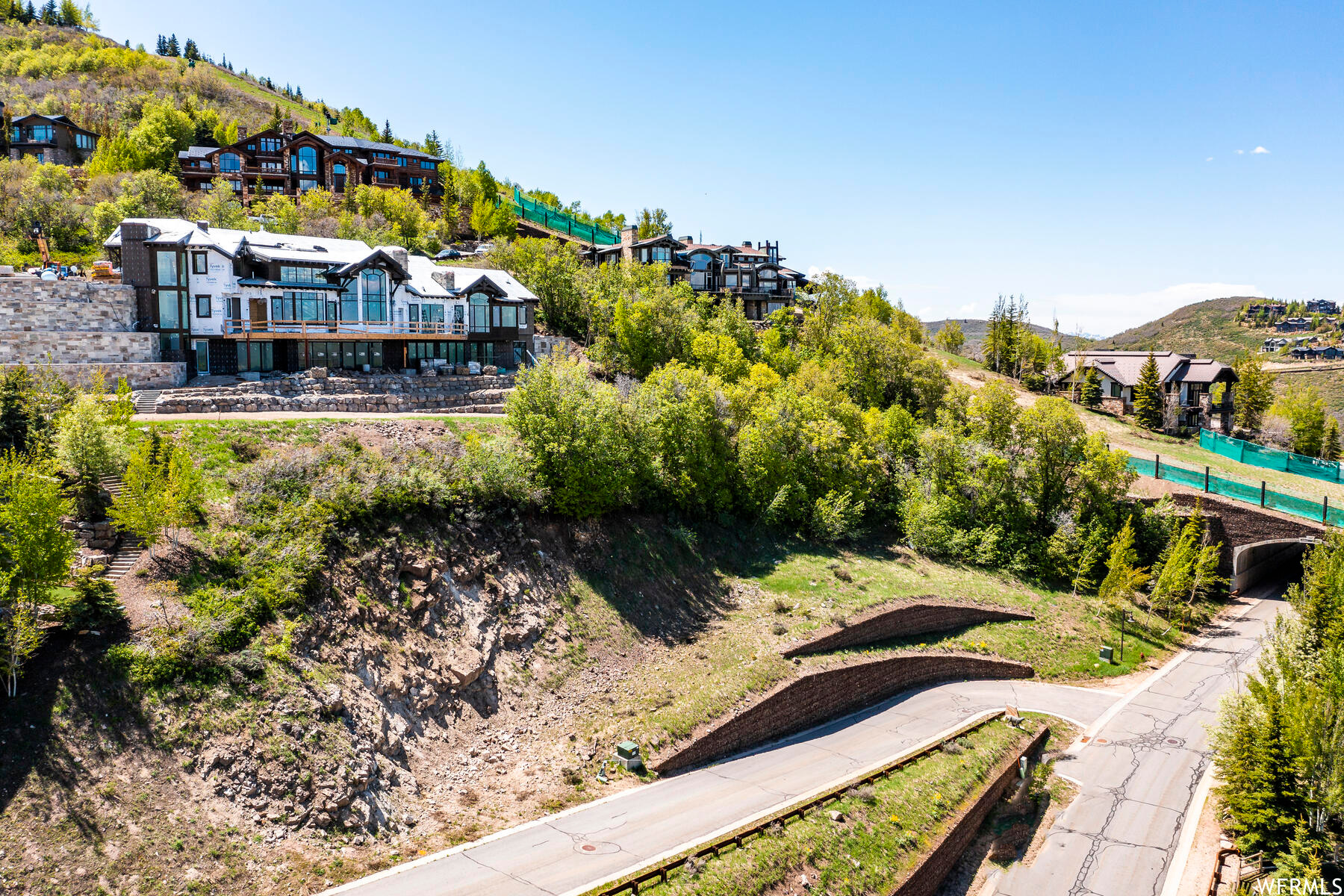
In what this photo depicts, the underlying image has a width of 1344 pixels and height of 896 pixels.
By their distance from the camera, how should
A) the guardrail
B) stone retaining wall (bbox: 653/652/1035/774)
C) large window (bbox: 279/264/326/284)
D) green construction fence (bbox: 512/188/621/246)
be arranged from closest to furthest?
the guardrail
stone retaining wall (bbox: 653/652/1035/774)
large window (bbox: 279/264/326/284)
green construction fence (bbox: 512/188/621/246)

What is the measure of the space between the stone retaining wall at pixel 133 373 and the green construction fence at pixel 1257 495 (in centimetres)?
5094

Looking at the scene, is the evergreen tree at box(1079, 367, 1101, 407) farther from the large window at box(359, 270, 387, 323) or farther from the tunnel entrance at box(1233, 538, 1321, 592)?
the large window at box(359, 270, 387, 323)

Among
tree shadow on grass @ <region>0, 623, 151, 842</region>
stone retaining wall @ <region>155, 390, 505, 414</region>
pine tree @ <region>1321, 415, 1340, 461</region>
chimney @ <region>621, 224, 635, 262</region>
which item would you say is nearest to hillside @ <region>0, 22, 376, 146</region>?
chimney @ <region>621, 224, 635, 262</region>

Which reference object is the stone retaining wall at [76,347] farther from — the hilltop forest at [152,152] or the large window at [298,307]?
the hilltop forest at [152,152]

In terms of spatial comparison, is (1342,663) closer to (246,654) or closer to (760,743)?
(760,743)

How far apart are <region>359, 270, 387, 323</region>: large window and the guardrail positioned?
35.7 meters

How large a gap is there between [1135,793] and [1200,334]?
148304 mm

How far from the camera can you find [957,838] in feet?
70.5

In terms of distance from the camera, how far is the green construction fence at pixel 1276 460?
152 feet

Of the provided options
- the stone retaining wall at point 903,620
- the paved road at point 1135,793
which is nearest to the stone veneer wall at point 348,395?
the stone retaining wall at point 903,620

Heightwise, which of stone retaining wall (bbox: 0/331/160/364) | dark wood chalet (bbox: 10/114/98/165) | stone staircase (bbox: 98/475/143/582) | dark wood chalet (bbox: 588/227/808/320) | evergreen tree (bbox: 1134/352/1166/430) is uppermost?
dark wood chalet (bbox: 10/114/98/165)

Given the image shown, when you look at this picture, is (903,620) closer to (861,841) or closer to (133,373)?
(861,841)

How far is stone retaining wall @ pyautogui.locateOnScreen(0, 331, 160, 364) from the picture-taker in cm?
3347

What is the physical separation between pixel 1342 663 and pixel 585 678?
23.5 meters
